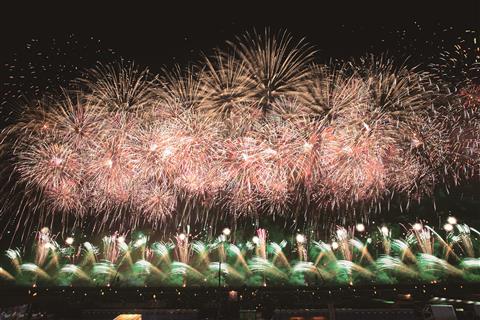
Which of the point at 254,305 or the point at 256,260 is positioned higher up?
the point at 256,260

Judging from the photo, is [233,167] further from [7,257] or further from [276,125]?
[7,257]

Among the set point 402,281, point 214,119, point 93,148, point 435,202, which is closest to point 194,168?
point 214,119

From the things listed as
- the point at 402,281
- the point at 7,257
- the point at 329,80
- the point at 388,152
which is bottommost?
the point at 402,281

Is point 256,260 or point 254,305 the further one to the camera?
point 256,260

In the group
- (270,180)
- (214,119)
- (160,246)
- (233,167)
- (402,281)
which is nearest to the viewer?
(214,119)
